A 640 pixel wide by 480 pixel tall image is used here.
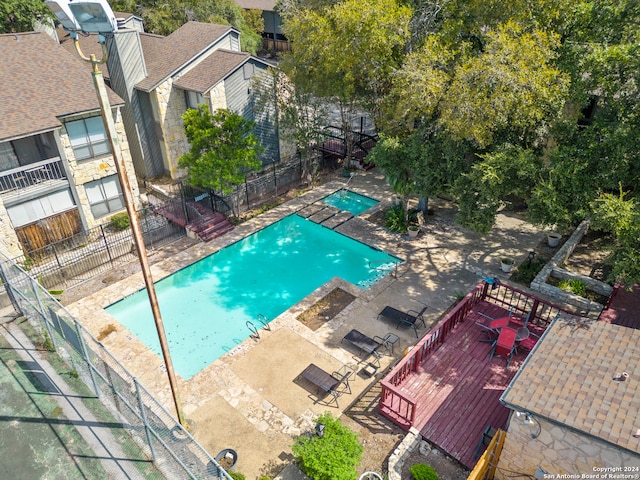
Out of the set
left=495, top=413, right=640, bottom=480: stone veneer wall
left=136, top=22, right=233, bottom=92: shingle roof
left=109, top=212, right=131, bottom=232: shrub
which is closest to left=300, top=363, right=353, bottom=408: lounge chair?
left=495, top=413, right=640, bottom=480: stone veneer wall

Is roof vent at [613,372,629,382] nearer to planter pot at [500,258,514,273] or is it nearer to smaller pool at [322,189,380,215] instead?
planter pot at [500,258,514,273]

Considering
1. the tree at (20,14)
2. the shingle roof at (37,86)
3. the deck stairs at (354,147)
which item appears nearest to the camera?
→ the shingle roof at (37,86)

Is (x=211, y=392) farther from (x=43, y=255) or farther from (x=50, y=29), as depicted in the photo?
(x=50, y=29)

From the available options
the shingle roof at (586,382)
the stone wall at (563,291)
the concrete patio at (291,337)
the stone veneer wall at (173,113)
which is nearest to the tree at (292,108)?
the stone veneer wall at (173,113)

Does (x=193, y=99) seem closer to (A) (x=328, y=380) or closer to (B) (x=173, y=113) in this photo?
(B) (x=173, y=113)

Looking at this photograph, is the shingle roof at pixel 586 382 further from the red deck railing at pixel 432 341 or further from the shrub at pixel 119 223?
the shrub at pixel 119 223

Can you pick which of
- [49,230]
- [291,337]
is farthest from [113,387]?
[49,230]

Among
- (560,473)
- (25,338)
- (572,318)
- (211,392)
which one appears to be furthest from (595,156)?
(25,338)
